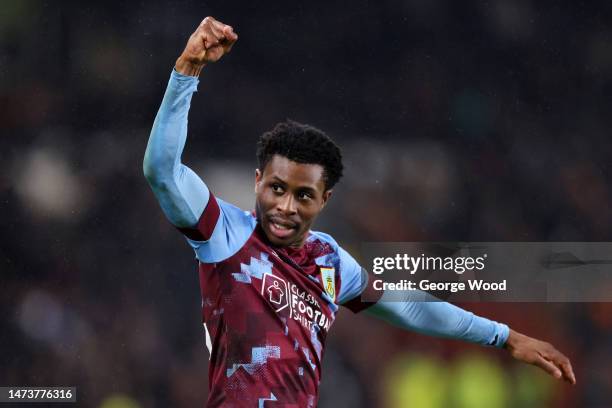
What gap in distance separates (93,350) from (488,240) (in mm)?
4057

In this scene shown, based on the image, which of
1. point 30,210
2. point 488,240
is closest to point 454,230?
point 488,240

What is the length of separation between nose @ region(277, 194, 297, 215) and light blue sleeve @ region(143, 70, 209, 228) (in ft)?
1.70

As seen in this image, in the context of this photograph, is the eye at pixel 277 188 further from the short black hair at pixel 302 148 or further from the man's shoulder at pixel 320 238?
the man's shoulder at pixel 320 238

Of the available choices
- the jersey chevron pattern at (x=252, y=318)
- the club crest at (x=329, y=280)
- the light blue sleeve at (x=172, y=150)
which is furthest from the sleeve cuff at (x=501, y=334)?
the light blue sleeve at (x=172, y=150)

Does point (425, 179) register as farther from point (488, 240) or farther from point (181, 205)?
point (181, 205)

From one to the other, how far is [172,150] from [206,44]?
44cm

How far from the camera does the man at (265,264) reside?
11.7 ft

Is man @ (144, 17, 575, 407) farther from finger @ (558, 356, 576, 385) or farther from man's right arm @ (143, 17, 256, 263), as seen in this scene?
finger @ (558, 356, 576, 385)

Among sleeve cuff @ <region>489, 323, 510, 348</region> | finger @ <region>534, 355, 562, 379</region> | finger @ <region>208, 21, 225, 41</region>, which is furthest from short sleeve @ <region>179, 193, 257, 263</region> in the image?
finger @ <region>534, 355, 562, 379</region>

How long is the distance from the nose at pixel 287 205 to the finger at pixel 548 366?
1.69 meters

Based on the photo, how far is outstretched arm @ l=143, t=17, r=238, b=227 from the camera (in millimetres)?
3242

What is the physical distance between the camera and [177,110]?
10.8 ft

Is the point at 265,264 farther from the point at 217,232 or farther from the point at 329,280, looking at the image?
the point at 329,280

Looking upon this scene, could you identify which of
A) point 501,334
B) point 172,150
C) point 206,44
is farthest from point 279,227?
point 501,334
